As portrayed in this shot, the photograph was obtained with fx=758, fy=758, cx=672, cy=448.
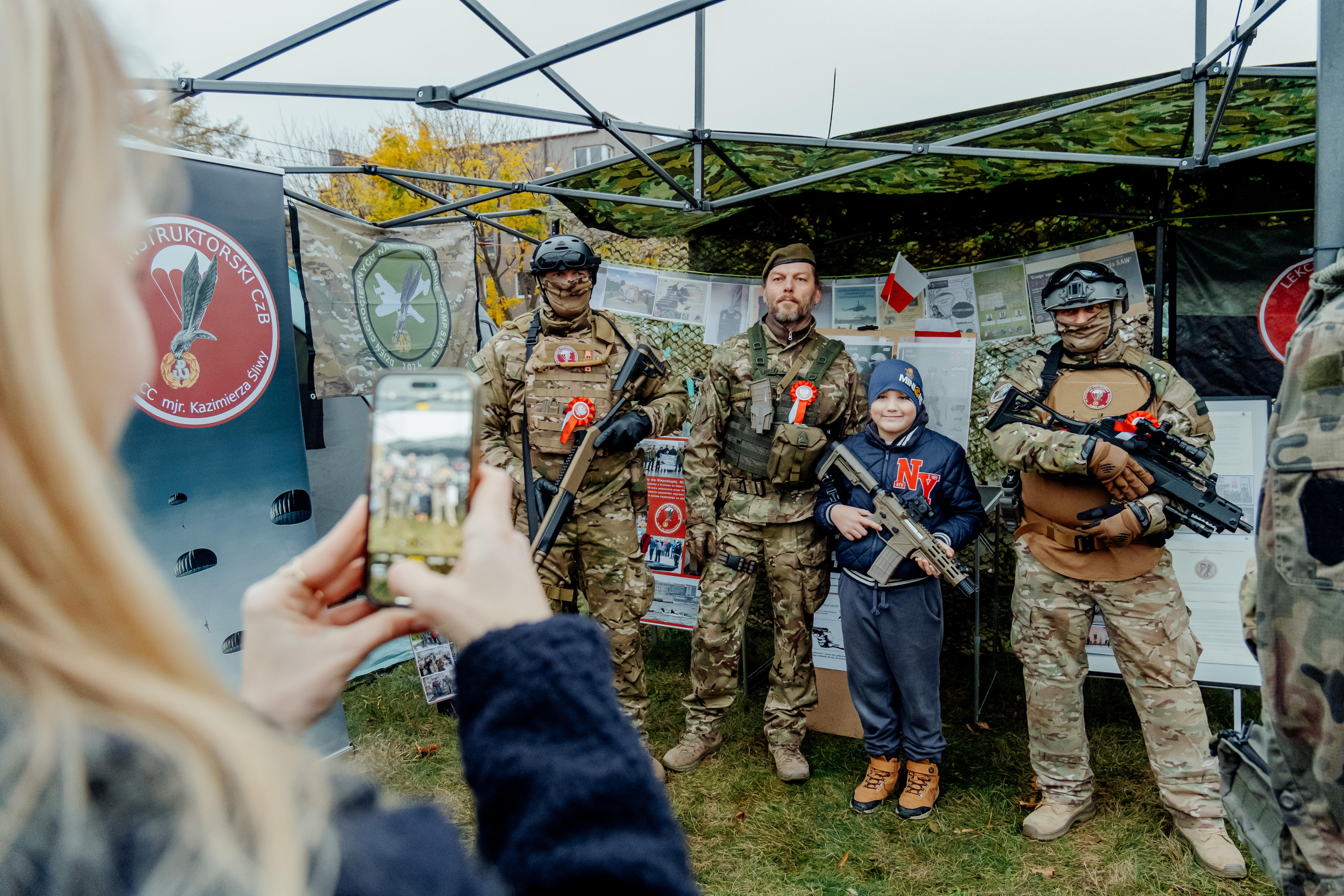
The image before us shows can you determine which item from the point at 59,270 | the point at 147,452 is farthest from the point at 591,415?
the point at 59,270

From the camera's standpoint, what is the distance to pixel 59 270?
49 centimetres

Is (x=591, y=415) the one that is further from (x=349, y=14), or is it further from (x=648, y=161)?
(x=349, y=14)

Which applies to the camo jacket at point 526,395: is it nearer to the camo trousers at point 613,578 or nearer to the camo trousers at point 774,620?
the camo trousers at point 613,578

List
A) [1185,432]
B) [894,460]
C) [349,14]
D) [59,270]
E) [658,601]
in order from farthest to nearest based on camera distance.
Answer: [658,601]
[894,460]
[1185,432]
[349,14]
[59,270]

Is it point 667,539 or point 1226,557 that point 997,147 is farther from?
point 667,539

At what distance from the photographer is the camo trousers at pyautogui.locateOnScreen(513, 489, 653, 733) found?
408 centimetres

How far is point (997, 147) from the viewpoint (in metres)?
3.74

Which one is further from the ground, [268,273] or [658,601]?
[268,273]

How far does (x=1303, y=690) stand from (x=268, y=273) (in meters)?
3.80

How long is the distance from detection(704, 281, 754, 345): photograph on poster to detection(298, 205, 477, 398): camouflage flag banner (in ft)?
5.70

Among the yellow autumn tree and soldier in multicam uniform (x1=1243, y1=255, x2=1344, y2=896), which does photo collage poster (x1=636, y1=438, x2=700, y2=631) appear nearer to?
soldier in multicam uniform (x1=1243, y1=255, x2=1344, y2=896)

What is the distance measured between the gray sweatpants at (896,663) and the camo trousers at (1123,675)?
0.40 m

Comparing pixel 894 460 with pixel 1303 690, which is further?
pixel 894 460

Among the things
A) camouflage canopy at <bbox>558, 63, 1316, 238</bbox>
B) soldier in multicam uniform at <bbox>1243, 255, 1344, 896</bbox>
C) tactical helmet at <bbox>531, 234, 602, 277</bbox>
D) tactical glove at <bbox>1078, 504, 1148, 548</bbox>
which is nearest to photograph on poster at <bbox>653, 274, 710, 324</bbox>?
camouflage canopy at <bbox>558, 63, 1316, 238</bbox>
